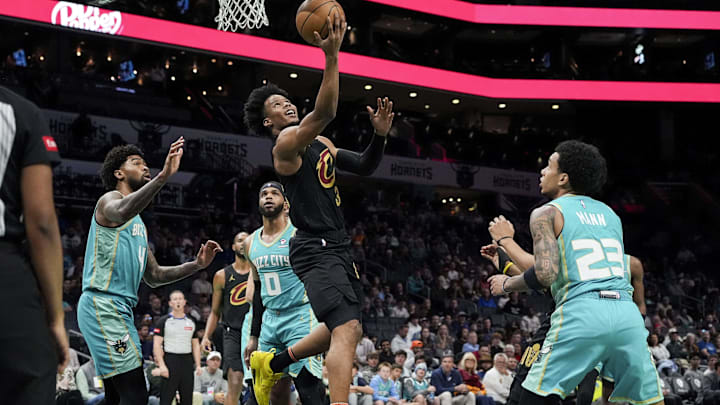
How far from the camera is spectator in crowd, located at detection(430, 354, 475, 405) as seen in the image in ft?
43.2

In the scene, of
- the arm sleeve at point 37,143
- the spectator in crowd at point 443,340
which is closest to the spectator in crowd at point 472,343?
the spectator in crowd at point 443,340

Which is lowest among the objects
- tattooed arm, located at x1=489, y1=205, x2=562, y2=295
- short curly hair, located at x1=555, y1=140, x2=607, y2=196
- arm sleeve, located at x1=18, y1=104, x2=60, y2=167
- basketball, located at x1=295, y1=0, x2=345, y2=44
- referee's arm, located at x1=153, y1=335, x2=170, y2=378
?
referee's arm, located at x1=153, y1=335, x2=170, y2=378

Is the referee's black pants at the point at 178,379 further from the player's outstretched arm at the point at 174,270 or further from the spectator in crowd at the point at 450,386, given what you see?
the spectator in crowd at the point at 450,386

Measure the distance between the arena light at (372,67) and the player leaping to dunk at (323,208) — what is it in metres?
16.1

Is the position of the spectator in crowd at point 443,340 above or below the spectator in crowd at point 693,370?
above

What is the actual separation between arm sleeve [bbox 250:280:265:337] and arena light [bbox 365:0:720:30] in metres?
23.3

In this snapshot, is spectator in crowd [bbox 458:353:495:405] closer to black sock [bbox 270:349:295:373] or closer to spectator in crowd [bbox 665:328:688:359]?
spectator in crowd [bbox 665:328:688:359]

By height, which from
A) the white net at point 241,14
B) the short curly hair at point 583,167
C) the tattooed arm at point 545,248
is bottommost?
the tattooed arm at point 545,248

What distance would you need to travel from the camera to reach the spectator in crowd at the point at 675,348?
59.8ft

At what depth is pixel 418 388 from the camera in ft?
44.3

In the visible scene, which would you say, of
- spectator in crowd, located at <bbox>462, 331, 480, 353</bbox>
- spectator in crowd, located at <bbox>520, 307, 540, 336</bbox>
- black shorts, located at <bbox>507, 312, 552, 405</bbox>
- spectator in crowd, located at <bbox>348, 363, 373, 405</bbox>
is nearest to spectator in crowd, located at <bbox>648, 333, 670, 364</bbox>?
spectator in crowd, located at <bbox>520, 307, 540, 336</bbox>

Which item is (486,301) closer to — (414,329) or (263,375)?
(414,329)

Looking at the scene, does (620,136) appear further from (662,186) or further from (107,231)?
(107,231)

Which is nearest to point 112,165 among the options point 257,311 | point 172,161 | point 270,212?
point 172,161
